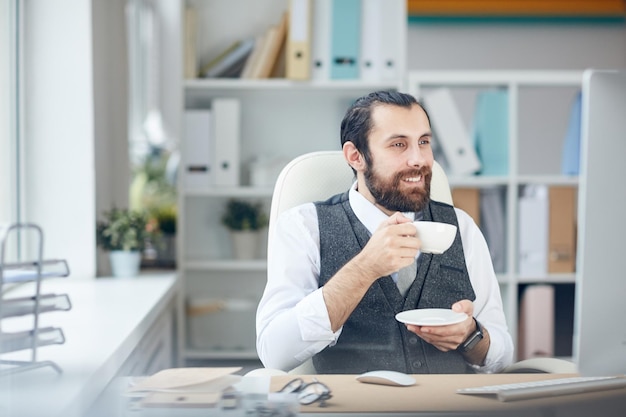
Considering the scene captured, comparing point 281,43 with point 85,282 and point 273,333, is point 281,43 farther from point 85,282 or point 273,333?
point 273,333

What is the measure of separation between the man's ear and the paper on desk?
0.54 m

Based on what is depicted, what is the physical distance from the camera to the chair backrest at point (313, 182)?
155 centimetres

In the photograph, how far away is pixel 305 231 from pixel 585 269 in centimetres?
59

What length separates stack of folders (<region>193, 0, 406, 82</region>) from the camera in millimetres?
2965

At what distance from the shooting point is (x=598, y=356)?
3.22 feet

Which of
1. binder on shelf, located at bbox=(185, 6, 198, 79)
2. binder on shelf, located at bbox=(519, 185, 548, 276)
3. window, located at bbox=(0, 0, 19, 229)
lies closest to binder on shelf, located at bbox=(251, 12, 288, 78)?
binder on shelf, located at bbox=(185, 6, 198, 79)

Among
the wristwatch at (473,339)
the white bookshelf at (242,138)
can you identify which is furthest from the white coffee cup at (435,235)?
the white bookshelf at (242,138)

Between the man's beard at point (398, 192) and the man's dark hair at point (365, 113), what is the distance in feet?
0.13

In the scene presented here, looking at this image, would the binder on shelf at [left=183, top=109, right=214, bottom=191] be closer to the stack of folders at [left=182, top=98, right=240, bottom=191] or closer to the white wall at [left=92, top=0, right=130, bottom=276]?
the stack of folders at [left=182, top=98, right=240, bottom=191]

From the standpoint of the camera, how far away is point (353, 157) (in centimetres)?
146

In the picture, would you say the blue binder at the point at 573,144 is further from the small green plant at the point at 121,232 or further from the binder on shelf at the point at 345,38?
the small green plant at the point at 121,232

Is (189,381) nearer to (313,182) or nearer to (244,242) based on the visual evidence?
(313,182)

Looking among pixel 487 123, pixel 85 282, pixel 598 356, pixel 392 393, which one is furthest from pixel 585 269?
pixel 487 123

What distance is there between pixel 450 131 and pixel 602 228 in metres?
2.01
